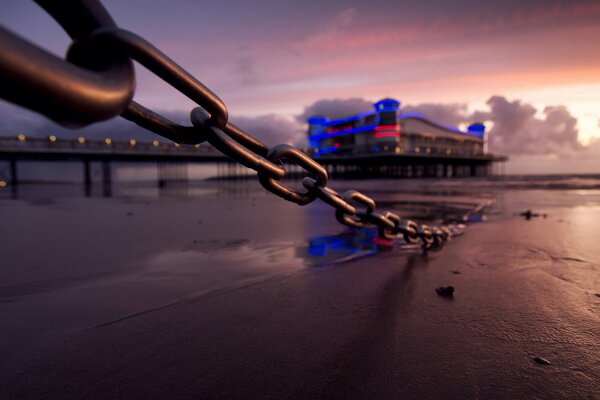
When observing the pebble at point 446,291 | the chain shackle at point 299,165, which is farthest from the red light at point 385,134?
the chain shackle at point 299,165

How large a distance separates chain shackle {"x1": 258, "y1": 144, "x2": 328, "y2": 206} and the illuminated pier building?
158 feet

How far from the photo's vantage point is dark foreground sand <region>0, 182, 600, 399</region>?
3.73ft

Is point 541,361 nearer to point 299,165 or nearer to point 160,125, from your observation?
point 299,165

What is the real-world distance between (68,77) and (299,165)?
100 cm

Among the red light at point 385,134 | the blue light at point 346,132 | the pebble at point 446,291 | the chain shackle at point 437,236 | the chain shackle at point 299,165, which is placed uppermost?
the blue light at point 346,132

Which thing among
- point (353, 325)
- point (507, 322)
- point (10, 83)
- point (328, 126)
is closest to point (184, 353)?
point (353, 325)

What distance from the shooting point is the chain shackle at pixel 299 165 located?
1.42 meters

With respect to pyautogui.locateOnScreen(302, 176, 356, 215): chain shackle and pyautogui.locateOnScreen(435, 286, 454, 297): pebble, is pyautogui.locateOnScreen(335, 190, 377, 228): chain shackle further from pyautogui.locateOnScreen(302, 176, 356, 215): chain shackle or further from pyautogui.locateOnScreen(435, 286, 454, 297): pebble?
pyautogui.locateOnScreen(435, 286, 454, 297): pebble

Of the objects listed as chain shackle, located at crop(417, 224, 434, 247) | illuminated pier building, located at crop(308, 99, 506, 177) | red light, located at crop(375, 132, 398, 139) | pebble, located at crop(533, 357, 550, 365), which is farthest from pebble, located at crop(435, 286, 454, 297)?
red light, located at crop(375, 132, 398, 139)

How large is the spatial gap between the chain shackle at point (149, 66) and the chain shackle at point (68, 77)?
0.02 metres

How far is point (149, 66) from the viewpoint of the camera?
2.62 feet

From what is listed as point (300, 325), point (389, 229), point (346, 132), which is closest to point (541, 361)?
point (300, 325)

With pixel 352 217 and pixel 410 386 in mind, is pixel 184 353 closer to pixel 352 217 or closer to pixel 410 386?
pixel 410 386

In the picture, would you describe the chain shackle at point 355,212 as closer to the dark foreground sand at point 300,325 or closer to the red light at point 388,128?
the dark foreground sand at point 300,325
